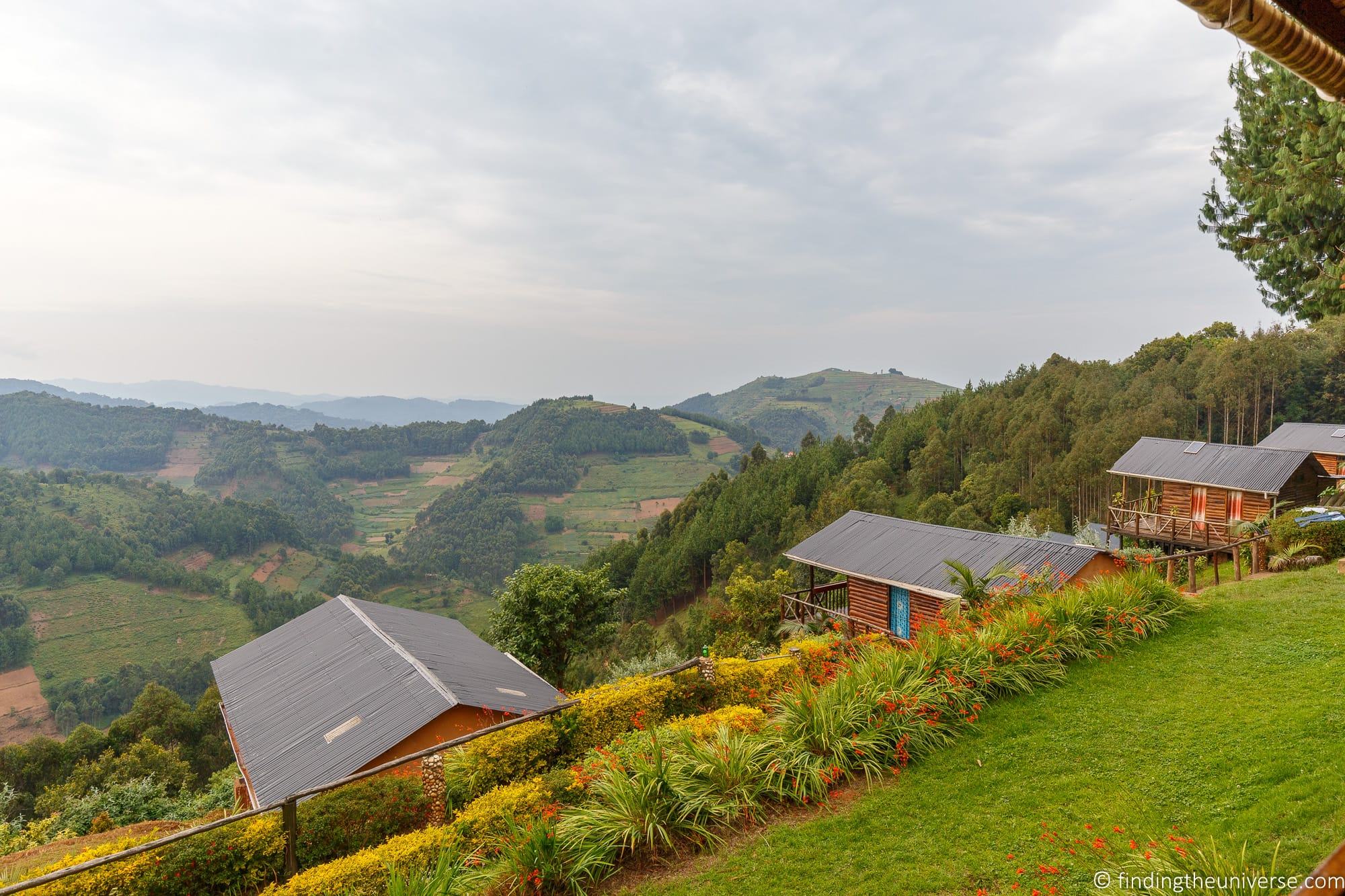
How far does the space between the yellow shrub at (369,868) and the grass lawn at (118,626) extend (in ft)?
297

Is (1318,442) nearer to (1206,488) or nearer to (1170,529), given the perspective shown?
(1206,488)

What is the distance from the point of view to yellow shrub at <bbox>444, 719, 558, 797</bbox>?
7441 mm

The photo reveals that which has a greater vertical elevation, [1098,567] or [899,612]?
[1098,567]

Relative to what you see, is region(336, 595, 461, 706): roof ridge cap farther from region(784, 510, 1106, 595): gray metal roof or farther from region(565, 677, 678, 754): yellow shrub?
region(784, 510, 1106, 595): gray metal roof

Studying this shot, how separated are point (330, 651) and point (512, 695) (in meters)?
5.73

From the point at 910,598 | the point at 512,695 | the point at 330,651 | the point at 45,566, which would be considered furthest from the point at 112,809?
the point at 45,566

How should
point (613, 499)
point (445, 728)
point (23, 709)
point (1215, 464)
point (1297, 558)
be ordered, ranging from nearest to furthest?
point (445, 728) < point (1297, 558) < point (1215, 464) < point (23, 709) < point (613, 499)

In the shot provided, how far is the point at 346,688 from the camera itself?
46.3 ft

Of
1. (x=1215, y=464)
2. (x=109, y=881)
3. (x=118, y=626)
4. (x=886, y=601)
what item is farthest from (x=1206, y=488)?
(x=118, y=626)

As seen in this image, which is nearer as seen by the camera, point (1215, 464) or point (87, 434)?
point (1215, 464)

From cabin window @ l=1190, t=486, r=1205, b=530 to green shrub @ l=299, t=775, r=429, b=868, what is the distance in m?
28.0

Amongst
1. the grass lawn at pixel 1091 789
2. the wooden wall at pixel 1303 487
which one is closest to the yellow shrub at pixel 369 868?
the grass lawn at pixel 1091 789

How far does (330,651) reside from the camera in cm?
1653

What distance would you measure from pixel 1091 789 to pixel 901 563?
12909 mm
